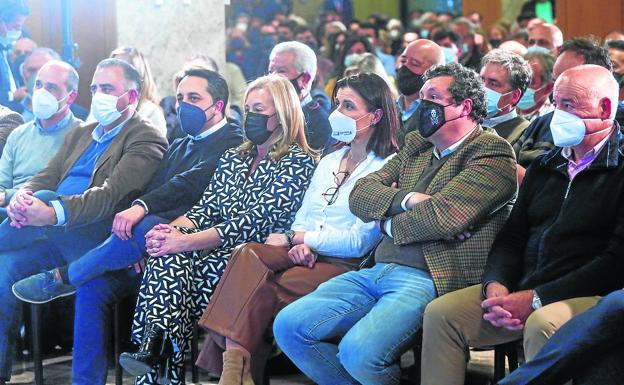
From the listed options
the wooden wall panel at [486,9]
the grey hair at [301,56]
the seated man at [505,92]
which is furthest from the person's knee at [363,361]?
the wooden wall panel at [486,9]

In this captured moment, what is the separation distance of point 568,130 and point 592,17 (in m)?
5.84

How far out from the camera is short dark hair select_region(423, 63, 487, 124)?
436cm

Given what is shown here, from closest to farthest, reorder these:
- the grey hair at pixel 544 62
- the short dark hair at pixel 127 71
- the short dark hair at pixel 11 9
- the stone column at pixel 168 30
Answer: the short dark hair at pixel 127 71, the grey hair at pixel 544 62, the stone column at pixel 168 30, the short dark hair at pixel 11 9

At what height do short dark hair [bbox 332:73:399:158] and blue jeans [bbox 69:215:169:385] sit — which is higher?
short dark hair [bbox 332:73:399:158]

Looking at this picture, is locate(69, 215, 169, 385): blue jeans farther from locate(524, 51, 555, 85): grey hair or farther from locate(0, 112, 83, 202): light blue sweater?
locate(524, 51, 555, 85): grey hair

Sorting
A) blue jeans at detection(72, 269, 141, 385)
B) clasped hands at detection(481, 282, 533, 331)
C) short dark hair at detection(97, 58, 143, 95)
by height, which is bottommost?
blue jeans at detection(72, 269, 141, 385)

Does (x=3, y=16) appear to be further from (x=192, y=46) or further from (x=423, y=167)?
(x=423, y=167)

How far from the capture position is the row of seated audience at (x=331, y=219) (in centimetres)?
Result: 392

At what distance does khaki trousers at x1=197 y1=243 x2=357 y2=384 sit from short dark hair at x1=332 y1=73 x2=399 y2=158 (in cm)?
55

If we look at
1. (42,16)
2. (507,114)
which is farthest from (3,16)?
(507,114)

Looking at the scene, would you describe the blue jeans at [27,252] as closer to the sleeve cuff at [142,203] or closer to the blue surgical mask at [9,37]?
the sleeve cuff at [142,203]

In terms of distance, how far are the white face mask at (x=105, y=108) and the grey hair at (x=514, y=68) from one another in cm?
180

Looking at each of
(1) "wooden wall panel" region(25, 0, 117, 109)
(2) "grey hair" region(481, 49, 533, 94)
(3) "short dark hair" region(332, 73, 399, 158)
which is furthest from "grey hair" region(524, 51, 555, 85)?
(1) "wooden wall panel" region(25, 0, 117, 109)

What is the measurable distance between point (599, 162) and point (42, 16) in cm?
518
